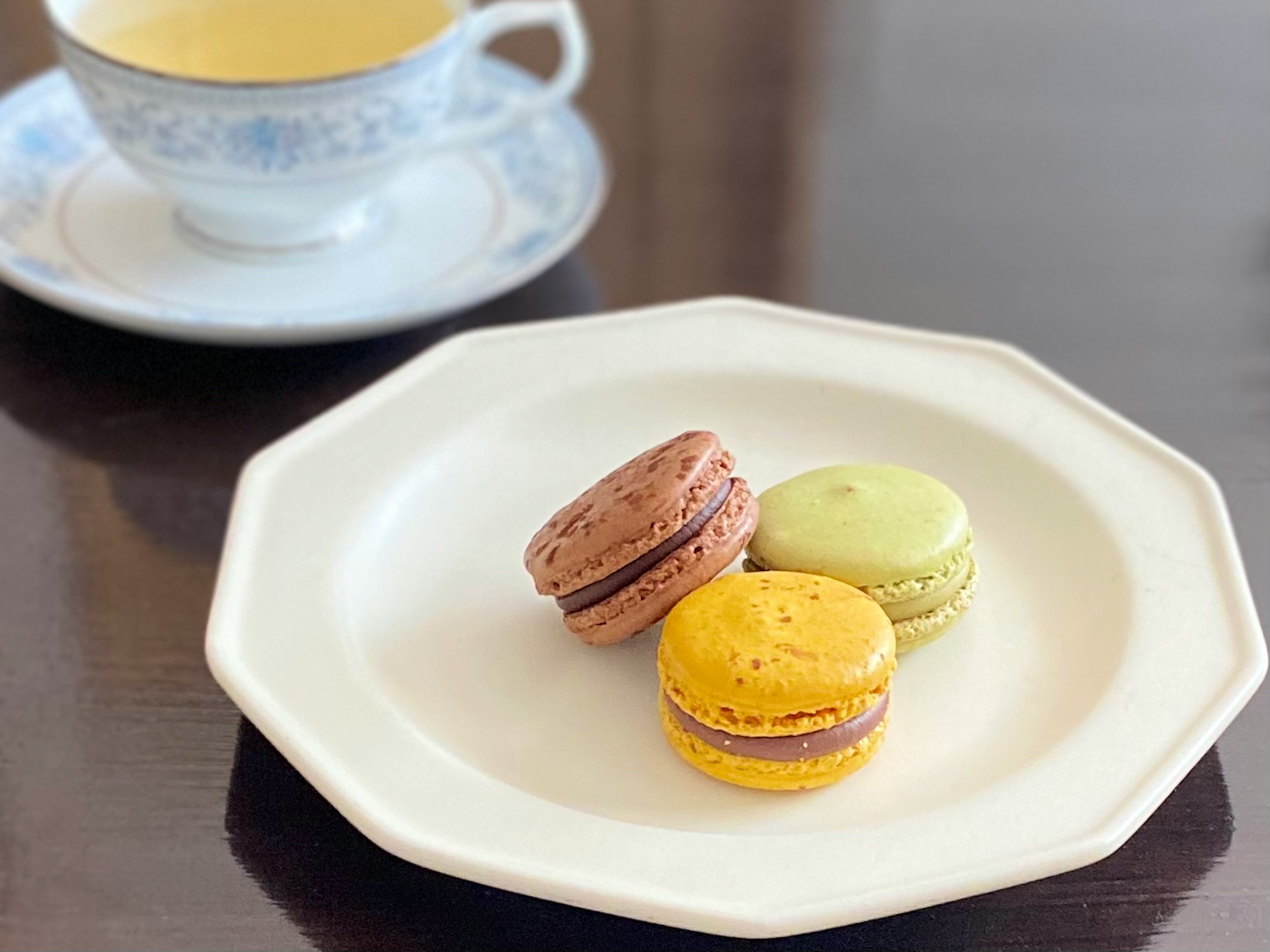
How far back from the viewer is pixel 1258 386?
983mm

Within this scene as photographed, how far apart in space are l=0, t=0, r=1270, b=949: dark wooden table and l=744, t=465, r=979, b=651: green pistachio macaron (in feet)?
0.47

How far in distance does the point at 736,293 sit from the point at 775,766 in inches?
20.1

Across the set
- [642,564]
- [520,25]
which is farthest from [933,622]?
[520,25]

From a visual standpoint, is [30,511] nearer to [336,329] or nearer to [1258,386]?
[336,329]

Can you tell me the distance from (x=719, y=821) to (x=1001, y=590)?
0.24 m

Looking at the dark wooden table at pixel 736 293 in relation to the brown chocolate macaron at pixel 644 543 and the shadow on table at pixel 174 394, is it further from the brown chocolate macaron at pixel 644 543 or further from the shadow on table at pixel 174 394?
the brown chocolate macaron at pixel 644 543

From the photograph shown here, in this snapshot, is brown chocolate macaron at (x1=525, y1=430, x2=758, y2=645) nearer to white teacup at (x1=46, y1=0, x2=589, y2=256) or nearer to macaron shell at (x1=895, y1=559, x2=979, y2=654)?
macaron shell at (x1=895, y1=559, x2=979, y2=654)

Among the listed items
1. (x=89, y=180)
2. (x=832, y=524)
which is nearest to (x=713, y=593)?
(x=832, y=524)

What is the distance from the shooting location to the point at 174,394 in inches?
37.2

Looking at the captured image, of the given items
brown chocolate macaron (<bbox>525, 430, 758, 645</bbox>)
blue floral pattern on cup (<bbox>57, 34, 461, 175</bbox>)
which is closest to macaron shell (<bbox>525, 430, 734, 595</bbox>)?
brown chocolate macaron (<bbox>525, 430, 758, 645</bbox>)

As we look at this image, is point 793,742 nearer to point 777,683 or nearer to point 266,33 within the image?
point 777,683

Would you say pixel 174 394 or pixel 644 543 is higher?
pixel 644 543

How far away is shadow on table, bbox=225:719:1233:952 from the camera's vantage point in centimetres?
60

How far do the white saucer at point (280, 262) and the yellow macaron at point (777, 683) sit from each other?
39cm
